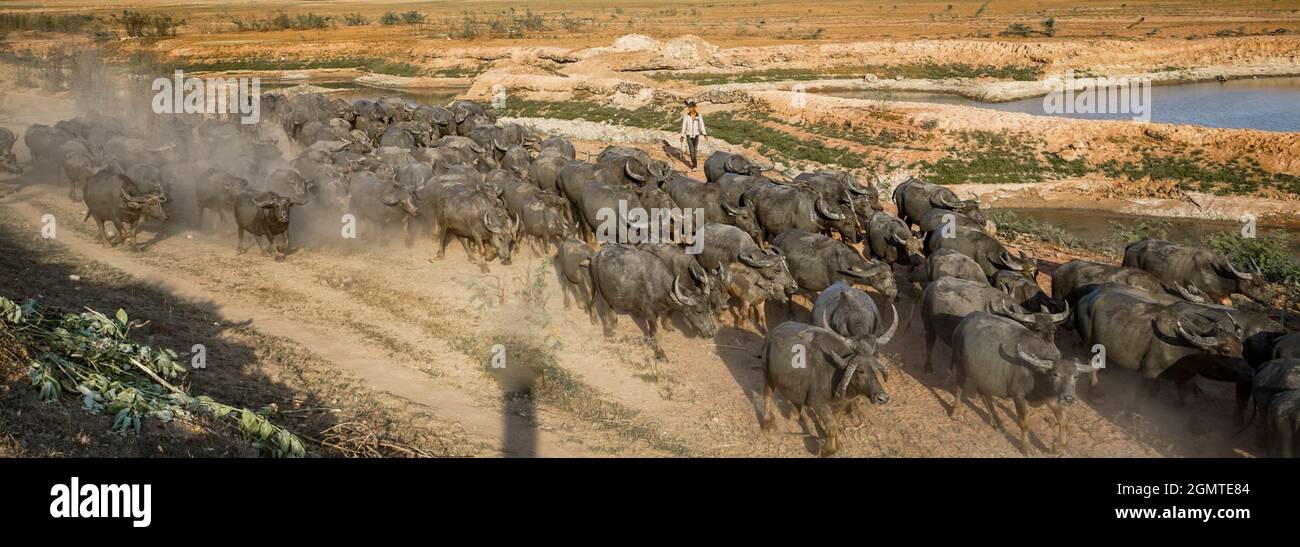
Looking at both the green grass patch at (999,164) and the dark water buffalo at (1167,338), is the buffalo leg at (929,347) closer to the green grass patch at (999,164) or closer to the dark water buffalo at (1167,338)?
the dark water buffalo at (1167,338)

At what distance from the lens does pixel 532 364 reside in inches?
504

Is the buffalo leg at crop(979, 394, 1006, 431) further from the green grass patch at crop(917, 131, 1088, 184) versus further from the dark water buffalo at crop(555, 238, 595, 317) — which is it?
the green grass patch at crop(917, 131, 1088, 184)

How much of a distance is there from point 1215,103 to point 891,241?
36.7 m

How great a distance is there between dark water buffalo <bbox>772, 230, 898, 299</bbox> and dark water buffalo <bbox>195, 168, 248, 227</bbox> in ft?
38.8

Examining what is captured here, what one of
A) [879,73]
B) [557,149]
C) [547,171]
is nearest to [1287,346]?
[547,171]

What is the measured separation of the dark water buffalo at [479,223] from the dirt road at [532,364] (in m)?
0.45

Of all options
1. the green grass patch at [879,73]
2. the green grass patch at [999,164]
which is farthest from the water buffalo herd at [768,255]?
the green grass patch at [879,73]

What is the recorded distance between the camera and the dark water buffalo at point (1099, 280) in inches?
506

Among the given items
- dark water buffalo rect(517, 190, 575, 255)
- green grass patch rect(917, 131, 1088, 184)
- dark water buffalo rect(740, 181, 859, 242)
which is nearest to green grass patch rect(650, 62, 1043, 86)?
green grass patch rect(917, 131, 1088, 184)

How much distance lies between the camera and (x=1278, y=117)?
37.8 meters

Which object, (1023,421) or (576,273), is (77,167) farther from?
(1023,421)

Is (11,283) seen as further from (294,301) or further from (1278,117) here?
(1278,117)
